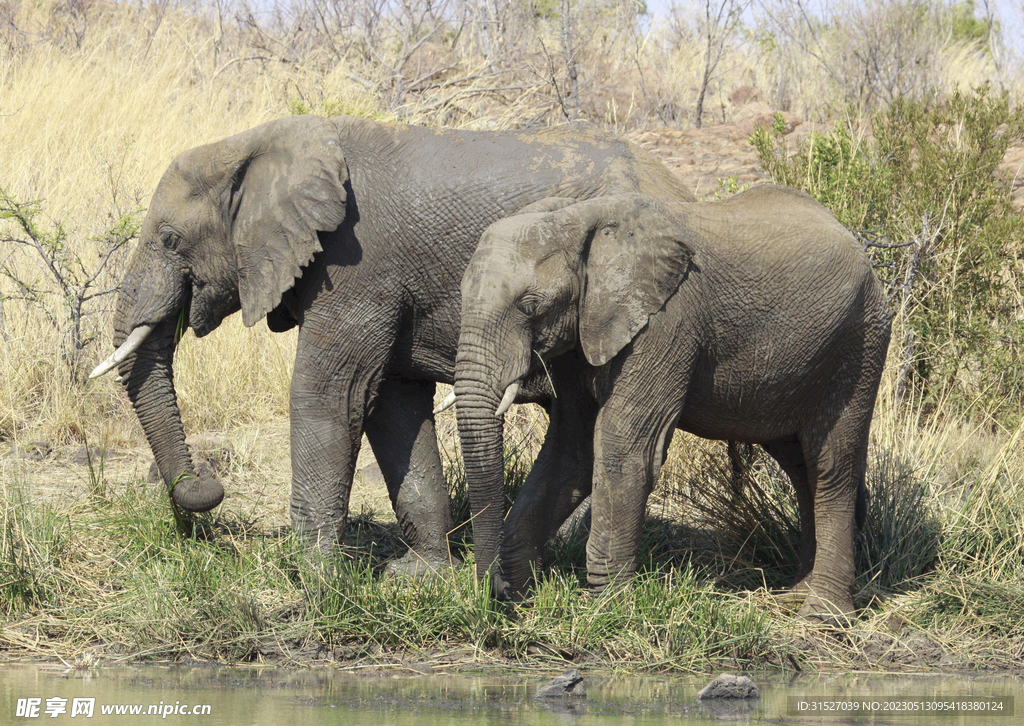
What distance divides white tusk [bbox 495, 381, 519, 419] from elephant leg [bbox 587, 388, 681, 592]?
52 centimetres

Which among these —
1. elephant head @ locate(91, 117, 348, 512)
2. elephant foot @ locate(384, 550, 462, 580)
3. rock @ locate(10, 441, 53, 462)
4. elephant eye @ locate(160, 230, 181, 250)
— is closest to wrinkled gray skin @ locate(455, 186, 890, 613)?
elephant foot @ locate(384, 550, 462, 580)

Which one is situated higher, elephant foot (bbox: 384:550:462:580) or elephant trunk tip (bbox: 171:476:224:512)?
elephant trunk tip (bbox: 171:476:224:512)

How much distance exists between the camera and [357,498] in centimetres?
905

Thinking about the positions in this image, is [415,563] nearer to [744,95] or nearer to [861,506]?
[861,506]

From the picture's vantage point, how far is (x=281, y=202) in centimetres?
718

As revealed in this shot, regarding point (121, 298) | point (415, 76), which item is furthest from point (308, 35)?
point (121, 298)

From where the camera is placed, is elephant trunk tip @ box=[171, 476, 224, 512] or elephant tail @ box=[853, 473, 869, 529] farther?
elephant tail @ box=[853, 473, 869, 529]

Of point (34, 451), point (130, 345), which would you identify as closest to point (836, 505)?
point (130, 345)

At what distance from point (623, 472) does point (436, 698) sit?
4.50 ft

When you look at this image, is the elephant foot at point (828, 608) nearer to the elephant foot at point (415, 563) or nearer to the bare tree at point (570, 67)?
the elephant foot at point (415, 563)

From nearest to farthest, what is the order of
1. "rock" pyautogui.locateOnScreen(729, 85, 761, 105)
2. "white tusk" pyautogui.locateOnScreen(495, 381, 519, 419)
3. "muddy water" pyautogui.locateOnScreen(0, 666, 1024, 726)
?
"muddy water" pyautogui.locateOnScreen(0, 666, 1024, 726) → "white tusk" pyautogui.locateOnScreen(495, 381, 519, 419) → "rock" pyautogui.locateOnScreen(729, 85, 761, 105)

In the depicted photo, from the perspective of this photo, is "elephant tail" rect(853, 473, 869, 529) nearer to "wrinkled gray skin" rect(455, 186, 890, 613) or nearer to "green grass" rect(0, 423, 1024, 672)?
"green grass" rect(0, 423, 1024, 672)

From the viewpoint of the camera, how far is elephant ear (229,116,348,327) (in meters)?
7.09

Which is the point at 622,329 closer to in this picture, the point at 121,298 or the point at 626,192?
the point at 626,192
